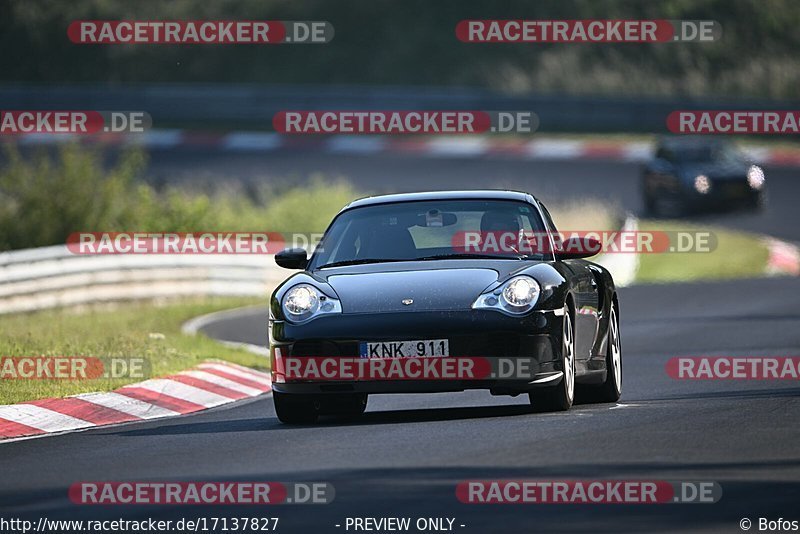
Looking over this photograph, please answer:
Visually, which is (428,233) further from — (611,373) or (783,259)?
(783,259)

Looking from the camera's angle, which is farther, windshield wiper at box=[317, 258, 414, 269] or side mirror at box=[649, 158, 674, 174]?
side mirror at box=[649, 158, 674, 174]

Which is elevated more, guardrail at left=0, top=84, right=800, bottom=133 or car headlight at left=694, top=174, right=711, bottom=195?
guardrail at left=0, top=84, right=800, bottom=133

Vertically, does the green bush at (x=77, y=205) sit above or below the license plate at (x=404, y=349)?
above

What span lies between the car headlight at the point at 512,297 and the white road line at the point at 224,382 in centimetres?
399

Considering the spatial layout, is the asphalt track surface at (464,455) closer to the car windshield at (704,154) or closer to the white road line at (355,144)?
the car windshield at (704,154)

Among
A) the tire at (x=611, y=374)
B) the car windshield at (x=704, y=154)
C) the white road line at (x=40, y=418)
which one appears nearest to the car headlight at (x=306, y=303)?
the white road line at (x=40, y=418)

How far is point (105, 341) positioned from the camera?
654 inches

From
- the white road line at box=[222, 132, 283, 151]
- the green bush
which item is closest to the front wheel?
the green bush

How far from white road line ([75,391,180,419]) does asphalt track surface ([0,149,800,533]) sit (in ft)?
1.44

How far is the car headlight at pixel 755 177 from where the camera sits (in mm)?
Result: 33938

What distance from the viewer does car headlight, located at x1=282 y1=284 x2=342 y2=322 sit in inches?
432

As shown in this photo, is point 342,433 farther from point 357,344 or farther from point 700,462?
point 700,462

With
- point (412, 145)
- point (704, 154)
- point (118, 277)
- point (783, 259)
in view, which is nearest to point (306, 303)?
point (118, 277)

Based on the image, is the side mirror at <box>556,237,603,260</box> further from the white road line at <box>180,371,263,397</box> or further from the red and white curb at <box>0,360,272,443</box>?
the white road line at <box>180,371,263,397</box>
